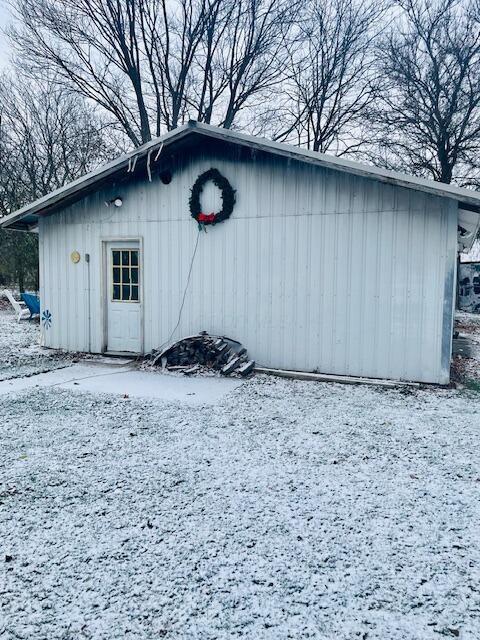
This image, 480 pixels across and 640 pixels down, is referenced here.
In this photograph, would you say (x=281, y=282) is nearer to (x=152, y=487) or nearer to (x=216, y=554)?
(x=152, y=487)

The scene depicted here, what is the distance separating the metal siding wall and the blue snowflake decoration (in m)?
0.62

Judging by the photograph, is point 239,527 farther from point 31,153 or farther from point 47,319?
point 31,153

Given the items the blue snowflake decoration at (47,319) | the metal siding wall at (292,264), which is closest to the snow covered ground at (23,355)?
the blue snowflake decoration at (47,319)

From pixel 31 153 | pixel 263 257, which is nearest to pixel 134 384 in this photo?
pixel 263 257

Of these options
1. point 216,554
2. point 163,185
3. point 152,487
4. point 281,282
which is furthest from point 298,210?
point 216,554

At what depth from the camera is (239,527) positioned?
2.45 meters

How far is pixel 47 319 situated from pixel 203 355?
3.35 metres

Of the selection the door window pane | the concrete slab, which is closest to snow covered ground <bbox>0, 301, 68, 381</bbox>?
the concrete slab

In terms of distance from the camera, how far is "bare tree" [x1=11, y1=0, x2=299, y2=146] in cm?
1391

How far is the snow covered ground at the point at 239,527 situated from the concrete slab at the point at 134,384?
2.73 ft

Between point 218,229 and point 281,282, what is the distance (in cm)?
129

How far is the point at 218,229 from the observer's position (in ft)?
21.9

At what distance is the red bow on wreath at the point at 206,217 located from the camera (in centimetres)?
661

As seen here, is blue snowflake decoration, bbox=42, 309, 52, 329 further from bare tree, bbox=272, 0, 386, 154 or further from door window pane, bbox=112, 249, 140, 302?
bare tree, bbox=272, 0, 386, 154
